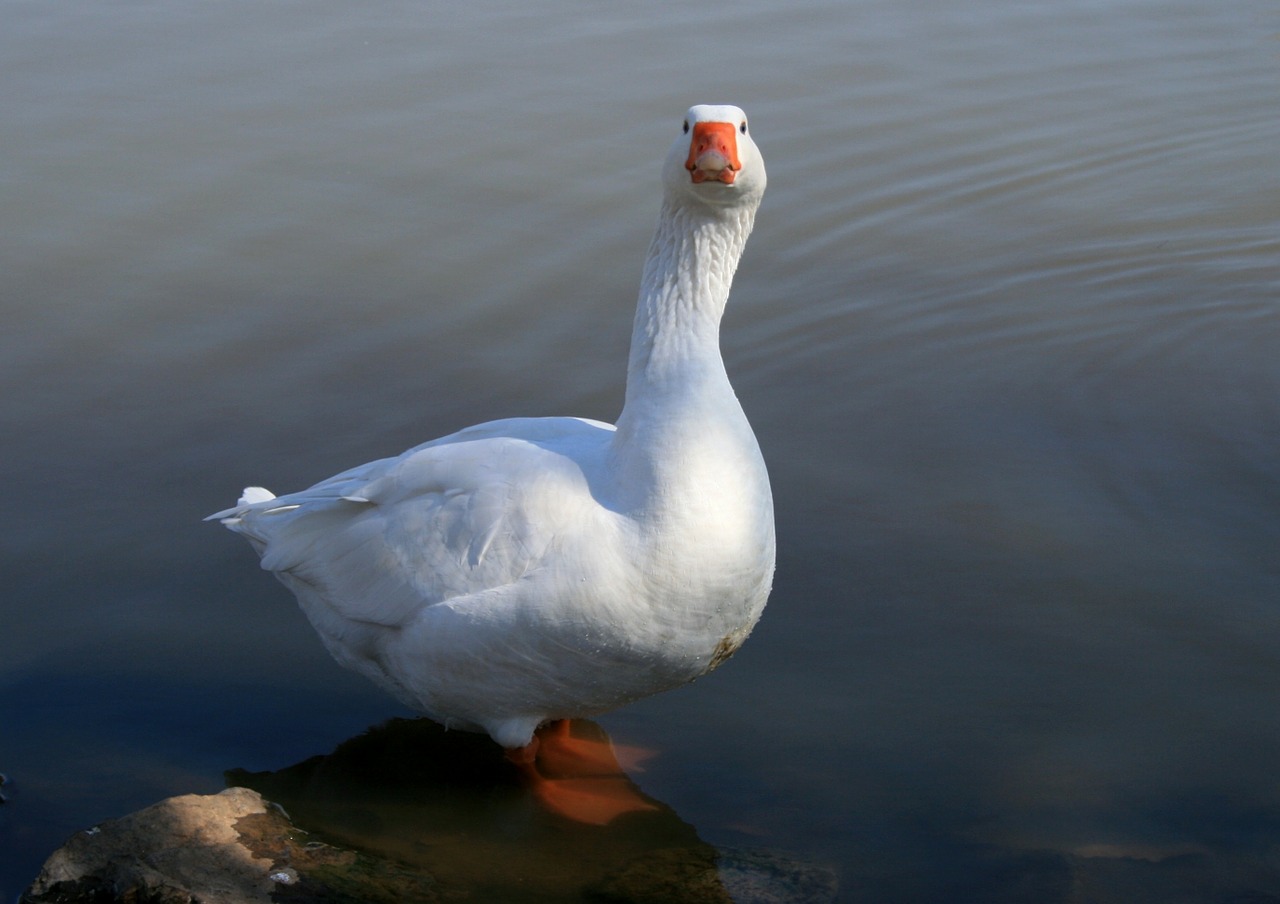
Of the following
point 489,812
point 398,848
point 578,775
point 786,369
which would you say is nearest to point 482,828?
point 489,812

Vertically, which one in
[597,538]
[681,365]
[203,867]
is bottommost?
[203,867]

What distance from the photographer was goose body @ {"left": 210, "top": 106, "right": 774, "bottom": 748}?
4.08 metres

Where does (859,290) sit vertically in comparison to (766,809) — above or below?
above

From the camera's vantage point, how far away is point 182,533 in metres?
5.85

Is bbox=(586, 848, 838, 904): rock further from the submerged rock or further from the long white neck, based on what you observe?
the long white neck

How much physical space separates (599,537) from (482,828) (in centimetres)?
113

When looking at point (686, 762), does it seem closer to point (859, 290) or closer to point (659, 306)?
point (659, 306)

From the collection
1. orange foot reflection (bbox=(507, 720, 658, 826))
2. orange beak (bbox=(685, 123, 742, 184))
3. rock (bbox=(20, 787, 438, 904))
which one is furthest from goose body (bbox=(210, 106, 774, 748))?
rock (bbox=(20, 787, 438, 904))

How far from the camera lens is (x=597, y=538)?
13.4 ft

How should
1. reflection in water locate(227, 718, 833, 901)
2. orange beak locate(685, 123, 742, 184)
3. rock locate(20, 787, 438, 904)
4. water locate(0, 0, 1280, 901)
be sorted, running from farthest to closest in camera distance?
1. water locate(0, 0, 1280, 901)
2. reflection in water locate(227, 718, 833, 901)
3. orange beak locate(685, 123, 742, 184)
4. rock locate(20, 787, 438, 904)

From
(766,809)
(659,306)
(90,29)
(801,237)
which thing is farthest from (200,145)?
(766,809)

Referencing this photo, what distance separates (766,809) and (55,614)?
2.84m

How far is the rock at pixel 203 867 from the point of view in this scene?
3.77 metres

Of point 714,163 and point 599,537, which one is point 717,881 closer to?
point 599,537
